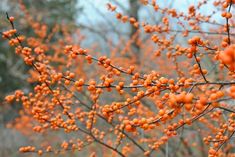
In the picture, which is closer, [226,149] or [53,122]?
[53,122]

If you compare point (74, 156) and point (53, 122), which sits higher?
point (74, 156)

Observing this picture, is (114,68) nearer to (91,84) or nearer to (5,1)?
(91,84)

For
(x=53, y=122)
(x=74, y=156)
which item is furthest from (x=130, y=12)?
(x=53, y=122)

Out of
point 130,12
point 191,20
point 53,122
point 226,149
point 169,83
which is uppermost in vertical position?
point 130,12

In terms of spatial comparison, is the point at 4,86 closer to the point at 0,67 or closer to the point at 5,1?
the point at 0,67

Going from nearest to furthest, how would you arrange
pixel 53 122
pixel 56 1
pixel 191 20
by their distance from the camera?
pixel 53 122 → pixel 191 20 → pixel 56 1

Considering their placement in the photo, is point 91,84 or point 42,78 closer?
point 91,84

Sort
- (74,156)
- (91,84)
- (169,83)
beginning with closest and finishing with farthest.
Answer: (169,83)
(91,84)
(74,156)

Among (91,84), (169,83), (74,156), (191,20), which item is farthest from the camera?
(74,156)

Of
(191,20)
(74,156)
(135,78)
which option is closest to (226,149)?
(191,20)
